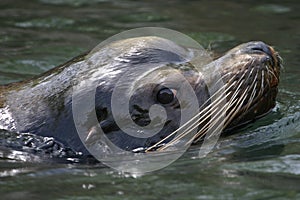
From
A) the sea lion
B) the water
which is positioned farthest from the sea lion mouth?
the water

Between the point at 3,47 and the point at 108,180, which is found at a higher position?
the point at 3,47

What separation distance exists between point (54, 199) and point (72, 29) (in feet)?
17.3

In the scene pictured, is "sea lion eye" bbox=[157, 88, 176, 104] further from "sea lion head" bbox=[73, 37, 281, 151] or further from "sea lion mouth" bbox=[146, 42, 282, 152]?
"sea lion mouth" bbox=[146, 42, 282, 152]

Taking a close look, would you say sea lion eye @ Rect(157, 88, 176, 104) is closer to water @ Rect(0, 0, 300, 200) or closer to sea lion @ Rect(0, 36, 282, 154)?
sea lion @ Rect(0, 36, 282, 154)

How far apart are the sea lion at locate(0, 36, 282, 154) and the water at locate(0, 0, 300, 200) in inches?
7.7

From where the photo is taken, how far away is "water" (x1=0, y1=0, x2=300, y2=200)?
5.07 m

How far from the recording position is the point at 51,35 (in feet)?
32.2

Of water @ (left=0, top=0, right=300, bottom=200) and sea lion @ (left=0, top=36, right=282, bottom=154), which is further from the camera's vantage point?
sea lion @ (left=0, top=36, right=282, bottom=154)

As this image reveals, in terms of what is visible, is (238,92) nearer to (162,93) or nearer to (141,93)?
(162,93)

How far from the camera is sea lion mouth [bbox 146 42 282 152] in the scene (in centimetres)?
587

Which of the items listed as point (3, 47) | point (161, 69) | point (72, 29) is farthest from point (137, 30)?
point (161, 69)

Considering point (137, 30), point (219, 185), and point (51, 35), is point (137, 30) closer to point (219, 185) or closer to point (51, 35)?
point (51, 35)

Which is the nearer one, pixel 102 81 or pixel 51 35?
pixel 102 81

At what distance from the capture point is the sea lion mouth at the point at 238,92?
19.2 ft
